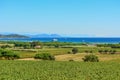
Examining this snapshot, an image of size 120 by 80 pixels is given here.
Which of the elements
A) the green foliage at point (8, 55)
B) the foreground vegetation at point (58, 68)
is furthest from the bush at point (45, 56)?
the green foliage at point (8, 55)

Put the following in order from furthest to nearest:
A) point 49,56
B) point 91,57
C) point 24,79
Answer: point 49,56
point 91,57
point 24,79

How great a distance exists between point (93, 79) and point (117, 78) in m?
3.39

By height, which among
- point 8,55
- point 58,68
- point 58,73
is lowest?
point 8,55

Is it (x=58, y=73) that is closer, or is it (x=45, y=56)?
(x=58, y=73)

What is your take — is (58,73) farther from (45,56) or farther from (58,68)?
(45,56)

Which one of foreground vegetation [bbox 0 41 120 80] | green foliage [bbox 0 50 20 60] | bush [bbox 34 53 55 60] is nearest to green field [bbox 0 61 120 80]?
foreground vegetation [bbox 0 41 120 80]

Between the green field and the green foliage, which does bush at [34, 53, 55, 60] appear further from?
the green field

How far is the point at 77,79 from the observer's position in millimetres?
40531

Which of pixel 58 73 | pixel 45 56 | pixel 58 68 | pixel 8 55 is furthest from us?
pixel 8 55

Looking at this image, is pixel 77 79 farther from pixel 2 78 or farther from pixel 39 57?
pixel 39 57

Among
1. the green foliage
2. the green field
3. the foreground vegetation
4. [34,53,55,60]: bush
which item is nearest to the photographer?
the green field

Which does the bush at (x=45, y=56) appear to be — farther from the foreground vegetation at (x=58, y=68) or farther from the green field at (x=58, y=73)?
the green field at (x=58, y=73)

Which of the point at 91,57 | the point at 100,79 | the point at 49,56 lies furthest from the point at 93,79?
the point at 49,56

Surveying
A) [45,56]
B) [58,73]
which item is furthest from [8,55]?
[58,73]
